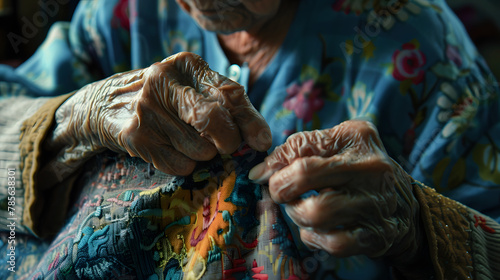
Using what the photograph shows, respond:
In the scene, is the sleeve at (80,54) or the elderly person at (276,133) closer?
the elderly person at (276,133)

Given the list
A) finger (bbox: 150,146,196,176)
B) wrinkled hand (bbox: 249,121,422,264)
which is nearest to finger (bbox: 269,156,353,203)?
wrinkled hand (bbox: 249,121,422,264)

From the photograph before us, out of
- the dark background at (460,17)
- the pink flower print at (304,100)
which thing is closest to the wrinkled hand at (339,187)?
the pink flower print at (304,100)

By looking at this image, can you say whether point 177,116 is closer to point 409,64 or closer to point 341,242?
point 341,242

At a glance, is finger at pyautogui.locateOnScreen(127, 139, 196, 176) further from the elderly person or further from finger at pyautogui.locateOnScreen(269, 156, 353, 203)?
finger at pyautogui.locateOnScreen(269, 156, 353, 203)

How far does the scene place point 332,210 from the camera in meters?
0.35

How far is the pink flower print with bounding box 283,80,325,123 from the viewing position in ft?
2.28

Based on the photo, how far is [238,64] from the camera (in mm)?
758

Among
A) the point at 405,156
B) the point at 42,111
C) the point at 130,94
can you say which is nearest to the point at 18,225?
the point at 42,111

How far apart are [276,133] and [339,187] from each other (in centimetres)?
33

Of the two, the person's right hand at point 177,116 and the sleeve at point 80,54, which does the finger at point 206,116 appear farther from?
the sleeve at point 80,54

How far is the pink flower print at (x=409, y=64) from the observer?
2.23 ft

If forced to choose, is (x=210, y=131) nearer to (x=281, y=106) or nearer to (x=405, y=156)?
(x=281, y=106)

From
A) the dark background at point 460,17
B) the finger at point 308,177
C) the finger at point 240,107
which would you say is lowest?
the dark background at point 460,17

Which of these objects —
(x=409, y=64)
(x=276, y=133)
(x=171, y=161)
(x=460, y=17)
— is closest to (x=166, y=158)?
(x=171, y=161)
